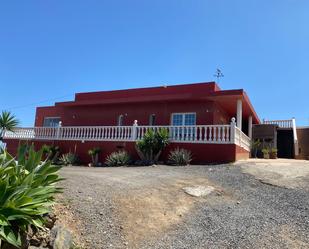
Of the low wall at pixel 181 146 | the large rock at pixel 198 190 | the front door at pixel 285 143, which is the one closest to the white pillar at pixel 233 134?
the low wall at pixel 181 146

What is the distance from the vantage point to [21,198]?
16.9 ft

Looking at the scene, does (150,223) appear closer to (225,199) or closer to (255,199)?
(225,199)

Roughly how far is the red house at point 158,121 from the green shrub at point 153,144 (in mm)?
494

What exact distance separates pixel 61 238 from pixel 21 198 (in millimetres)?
1174

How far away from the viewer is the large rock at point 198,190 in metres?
9.43

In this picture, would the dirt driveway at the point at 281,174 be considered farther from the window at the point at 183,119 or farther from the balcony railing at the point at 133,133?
the window at the point at 183,119

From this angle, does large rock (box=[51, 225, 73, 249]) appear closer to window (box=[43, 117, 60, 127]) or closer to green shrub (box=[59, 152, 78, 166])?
green shrub (box=[59, 152, 78, 166])

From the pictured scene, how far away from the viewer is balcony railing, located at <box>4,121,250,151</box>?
16491mm

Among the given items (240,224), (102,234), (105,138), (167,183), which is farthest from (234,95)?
(102,234)

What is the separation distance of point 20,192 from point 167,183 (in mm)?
5766

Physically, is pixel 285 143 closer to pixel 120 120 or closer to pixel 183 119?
pixel 183 119

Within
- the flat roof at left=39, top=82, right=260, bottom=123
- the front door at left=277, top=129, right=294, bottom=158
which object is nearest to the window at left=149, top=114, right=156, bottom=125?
the flat roof at left=39, top=82, right=260, bottom=123

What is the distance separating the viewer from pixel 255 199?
30.4 ft

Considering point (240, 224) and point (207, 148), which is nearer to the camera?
point (240, 224)
